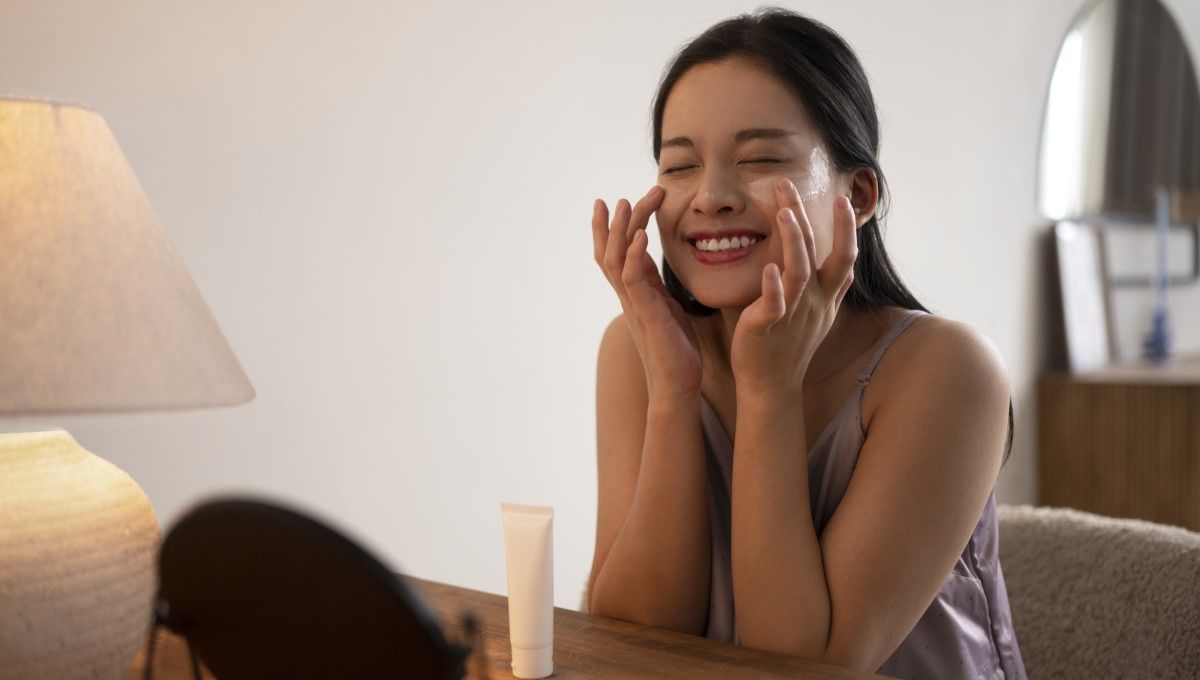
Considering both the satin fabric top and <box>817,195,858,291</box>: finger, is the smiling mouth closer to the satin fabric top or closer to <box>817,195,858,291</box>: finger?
<box>817,195,858,291</box>: finger

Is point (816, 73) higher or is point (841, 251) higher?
point (816, 73)

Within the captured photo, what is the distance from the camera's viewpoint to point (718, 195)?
97 cm

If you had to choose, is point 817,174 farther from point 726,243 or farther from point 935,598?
point 935,598

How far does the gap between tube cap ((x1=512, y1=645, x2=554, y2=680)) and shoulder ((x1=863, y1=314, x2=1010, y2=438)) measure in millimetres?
401

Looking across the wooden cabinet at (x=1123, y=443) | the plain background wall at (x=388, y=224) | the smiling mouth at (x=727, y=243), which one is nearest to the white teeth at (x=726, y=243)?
the smiling mouth at (x=727, y=243)

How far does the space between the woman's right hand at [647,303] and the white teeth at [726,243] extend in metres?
0.05

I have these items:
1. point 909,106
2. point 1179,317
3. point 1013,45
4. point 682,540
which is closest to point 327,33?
point 682,540

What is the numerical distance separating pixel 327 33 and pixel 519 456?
0.68 meters

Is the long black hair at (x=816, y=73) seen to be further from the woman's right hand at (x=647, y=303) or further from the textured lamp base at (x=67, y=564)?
the textured lamp base at (x=67, y=564)

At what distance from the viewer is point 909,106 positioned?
8.44 feet

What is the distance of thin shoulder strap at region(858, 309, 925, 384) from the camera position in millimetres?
1051

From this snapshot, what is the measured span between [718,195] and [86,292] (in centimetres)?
53

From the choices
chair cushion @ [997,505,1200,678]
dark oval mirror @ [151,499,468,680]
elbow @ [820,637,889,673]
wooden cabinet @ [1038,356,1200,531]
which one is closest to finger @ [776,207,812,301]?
elbow @ [820,637,889,673]

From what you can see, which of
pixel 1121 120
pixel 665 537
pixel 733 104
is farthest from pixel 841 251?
pixel 1121 120
